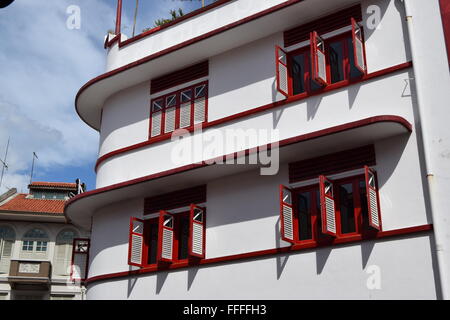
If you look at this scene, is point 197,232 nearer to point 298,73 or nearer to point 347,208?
point 347,208

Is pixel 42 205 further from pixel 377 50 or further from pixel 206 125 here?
pixel 377 50

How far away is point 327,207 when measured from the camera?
12.6 metres

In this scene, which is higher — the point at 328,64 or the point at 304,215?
the point at 328,64

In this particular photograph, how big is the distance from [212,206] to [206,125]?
207cm

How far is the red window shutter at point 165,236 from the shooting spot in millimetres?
14859

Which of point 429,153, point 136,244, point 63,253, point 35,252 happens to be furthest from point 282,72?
point 35,252

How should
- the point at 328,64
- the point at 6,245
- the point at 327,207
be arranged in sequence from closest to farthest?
1. the point at 327,207
2. the point at 328,64
3. the point at 6,245

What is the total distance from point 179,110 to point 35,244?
20094 millimetres

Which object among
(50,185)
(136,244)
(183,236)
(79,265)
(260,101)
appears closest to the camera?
(260,101)

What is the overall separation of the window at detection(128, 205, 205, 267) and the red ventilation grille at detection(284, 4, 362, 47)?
4.61 meters

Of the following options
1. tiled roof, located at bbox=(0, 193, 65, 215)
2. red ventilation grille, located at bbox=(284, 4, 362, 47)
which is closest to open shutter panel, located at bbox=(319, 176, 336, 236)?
red ventilation grille, located at bbox=(284, 4, 362, 47)

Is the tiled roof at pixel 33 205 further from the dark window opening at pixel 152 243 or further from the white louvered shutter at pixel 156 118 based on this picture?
the dark window opening at pixel 152 243

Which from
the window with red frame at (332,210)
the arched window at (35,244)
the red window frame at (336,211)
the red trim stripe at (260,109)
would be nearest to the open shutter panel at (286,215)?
the window with red frame at (332,210)

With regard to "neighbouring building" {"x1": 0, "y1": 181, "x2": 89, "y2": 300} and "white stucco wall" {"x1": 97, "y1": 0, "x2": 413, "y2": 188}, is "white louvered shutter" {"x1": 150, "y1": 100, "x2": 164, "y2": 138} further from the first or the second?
"neighbouring building" {"x1": 0, "y1": 181, "x2": 89, "y2": 300}
